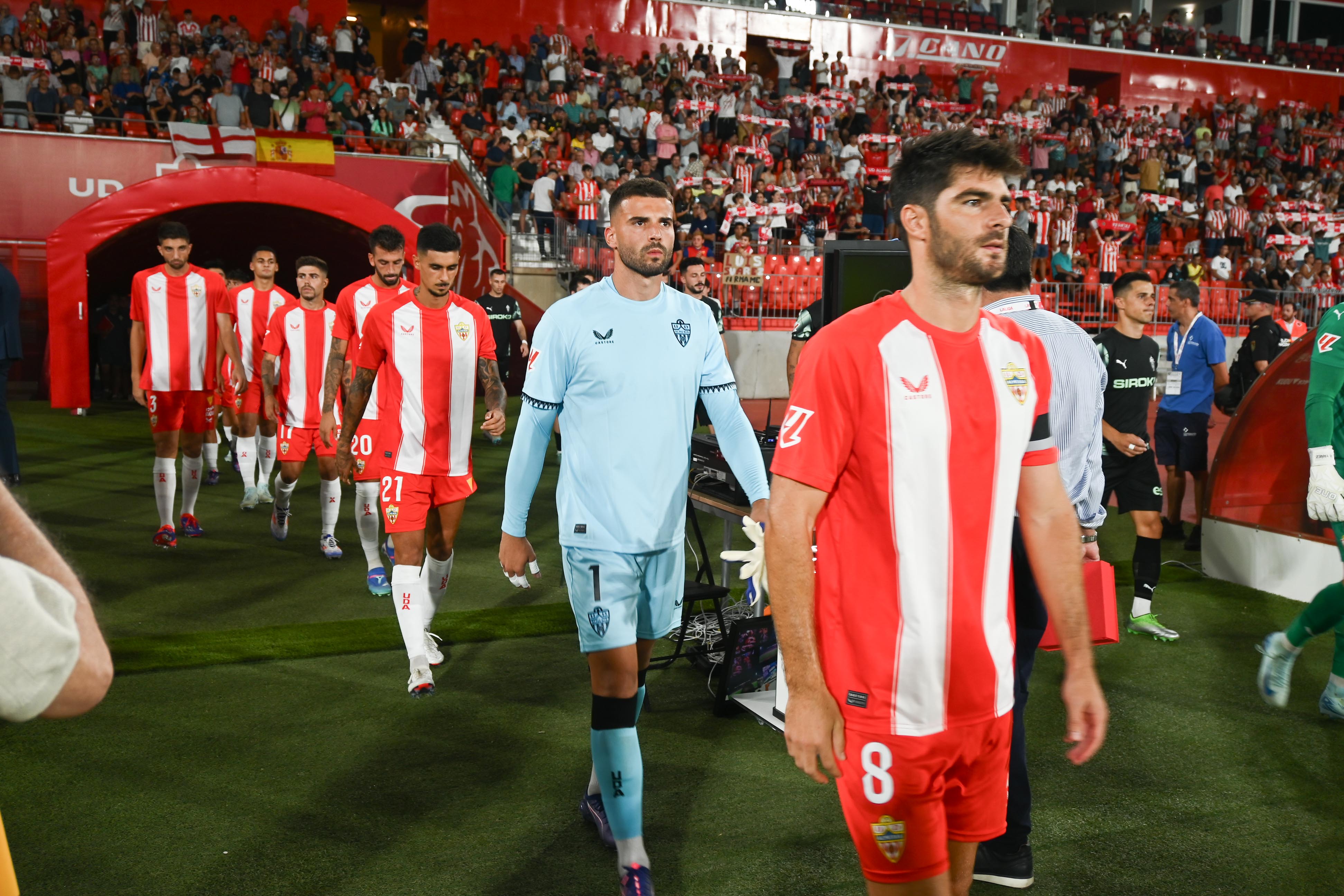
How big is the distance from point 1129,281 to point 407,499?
4.12m

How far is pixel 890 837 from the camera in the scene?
213cm

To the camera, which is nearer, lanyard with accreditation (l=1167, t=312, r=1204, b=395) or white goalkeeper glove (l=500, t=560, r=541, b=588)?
white goalkeeper glove (l=500, t=560, r=541, b=588)

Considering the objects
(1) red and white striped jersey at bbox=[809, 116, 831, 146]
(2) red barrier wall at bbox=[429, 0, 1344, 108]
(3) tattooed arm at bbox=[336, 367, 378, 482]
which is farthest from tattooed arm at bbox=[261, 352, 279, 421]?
(2) red barrier wall at bbox=[429, 0, 1344, 108]

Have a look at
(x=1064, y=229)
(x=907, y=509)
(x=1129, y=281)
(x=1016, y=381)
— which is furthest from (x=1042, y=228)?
(x=907, y=509)

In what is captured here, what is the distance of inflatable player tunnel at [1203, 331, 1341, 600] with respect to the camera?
686cm

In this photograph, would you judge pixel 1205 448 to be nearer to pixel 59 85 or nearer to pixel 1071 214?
pixel 1071 214

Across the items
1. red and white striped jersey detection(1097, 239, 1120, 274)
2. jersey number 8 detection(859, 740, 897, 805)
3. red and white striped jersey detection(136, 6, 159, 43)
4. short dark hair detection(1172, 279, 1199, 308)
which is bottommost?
jersey number 8 detection(859, 740, 897, 805)

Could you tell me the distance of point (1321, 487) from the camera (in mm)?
4598

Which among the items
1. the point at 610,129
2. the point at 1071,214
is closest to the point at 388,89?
the point at 610,129

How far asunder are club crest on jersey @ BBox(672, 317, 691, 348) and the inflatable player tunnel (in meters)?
5.18

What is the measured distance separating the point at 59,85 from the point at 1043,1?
94.6ft

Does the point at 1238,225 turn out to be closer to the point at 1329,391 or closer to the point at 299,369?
the point at 1329,391

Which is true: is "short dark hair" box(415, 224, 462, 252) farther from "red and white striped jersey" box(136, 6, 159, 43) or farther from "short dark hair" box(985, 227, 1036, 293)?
"red and white striped jersey" box(136, 6, 159, 43)

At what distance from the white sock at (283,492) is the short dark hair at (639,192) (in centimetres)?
534
